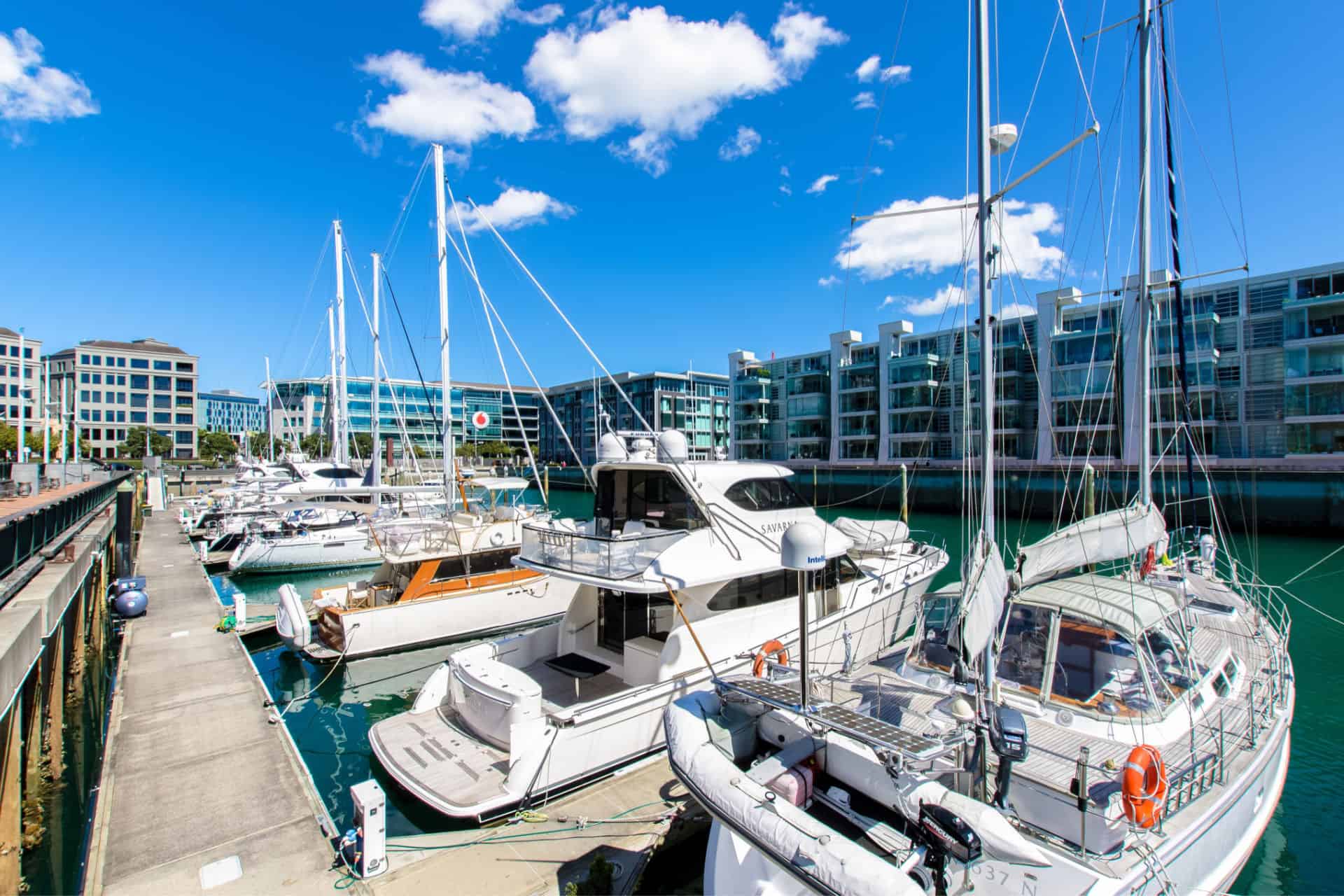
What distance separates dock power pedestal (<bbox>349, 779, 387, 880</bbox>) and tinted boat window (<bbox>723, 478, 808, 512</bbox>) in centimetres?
607

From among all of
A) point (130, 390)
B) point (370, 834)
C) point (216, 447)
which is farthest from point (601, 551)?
point (130, 390)

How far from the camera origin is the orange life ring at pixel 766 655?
693cm

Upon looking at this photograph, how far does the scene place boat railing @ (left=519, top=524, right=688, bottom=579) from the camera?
27.9ft

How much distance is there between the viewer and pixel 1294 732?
9.49 m

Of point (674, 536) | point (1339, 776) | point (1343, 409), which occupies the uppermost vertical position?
point (1343, 409)

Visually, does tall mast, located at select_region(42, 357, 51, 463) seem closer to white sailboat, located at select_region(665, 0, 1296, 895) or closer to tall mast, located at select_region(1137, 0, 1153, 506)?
white sailboat, located at select_region(665, 0, 1296, 895)

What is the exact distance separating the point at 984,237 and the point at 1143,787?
4395 millimetres

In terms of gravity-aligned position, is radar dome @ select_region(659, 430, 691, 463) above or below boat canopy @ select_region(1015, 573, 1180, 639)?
above

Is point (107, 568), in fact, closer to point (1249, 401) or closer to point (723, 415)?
point (1249, 401)

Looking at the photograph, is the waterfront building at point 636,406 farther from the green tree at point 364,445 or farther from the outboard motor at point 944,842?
the outboard motor at point 944,842

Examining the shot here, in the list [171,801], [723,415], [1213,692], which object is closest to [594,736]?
[171,801]

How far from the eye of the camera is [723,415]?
8544 cm

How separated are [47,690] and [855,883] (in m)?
12.6

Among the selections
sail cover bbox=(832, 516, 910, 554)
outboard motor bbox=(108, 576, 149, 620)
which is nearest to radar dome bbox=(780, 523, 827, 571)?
sail cover bbox=(832, 516, 910, 554)
